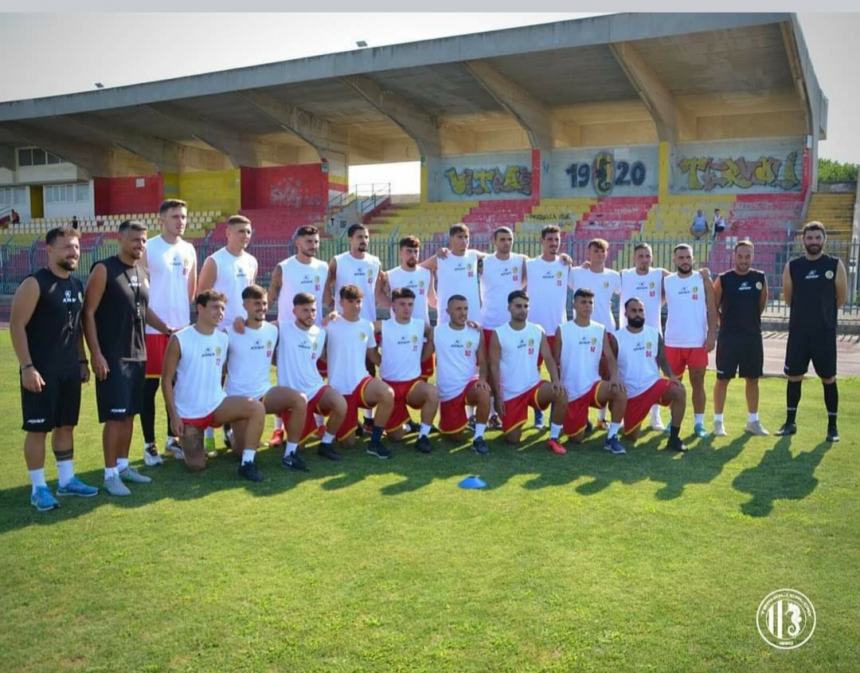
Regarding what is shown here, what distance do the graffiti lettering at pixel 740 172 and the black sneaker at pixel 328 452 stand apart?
2525cm

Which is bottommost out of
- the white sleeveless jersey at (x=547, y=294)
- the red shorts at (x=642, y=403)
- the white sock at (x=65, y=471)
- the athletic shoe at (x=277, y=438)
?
the athletic shoe at (x=277, y=438)

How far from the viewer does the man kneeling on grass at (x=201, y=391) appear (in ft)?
19.1

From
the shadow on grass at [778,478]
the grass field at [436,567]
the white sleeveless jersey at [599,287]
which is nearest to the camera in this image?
the grass field at [436,567]

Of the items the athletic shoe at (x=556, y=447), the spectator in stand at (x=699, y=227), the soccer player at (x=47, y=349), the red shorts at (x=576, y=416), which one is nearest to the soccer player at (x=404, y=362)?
the athletic shoe at (x=556, y=447)

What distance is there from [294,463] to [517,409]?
6.97 ft

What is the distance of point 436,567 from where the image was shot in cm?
396

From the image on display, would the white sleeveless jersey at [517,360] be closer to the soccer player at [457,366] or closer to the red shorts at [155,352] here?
the soccer player at [457,366]

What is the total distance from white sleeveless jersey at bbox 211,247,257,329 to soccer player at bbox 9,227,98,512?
5.34 ft

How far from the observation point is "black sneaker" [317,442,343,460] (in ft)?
20.7

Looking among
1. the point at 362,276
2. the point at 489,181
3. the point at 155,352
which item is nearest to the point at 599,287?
the point at 362,276

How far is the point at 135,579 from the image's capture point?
3834 millimetres

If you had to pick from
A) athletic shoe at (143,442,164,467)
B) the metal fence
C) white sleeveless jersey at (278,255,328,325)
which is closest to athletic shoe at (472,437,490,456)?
white sleeveless jersey at (278,255,328,325)

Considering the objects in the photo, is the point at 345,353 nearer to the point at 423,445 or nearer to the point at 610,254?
the point at 423,445

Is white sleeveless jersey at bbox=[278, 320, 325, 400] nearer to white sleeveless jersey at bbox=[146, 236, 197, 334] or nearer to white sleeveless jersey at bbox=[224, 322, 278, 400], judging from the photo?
white sleeveless jersey at bbox=[224, 322, 278, 400]
